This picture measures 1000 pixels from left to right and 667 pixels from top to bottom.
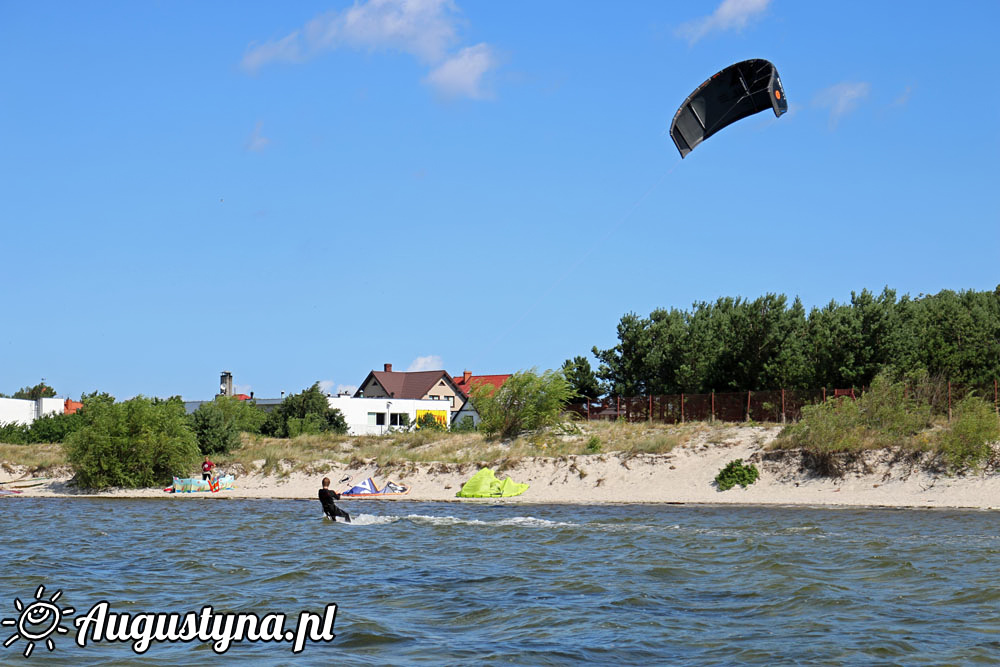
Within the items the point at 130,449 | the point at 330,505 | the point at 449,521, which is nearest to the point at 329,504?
the point at 330,505

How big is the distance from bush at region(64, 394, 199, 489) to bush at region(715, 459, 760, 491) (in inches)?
809

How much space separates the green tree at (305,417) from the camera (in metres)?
56.1

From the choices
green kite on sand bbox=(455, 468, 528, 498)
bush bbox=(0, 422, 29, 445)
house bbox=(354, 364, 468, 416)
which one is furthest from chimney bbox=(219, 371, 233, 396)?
green kite on sand bbox=(455, 468, 528, 498)

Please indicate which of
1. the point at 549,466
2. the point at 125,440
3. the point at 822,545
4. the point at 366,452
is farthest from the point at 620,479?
the point at 125,440

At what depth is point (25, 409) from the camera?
71188 millimetres

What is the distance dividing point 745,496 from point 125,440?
2308 centimetres

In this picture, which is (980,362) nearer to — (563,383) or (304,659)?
(563,383)

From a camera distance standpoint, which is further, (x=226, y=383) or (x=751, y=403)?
(x=226, y=383)

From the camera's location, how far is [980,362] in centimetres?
4422

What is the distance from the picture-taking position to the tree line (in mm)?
43625

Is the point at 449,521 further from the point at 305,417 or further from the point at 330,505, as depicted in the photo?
the point at 305,417

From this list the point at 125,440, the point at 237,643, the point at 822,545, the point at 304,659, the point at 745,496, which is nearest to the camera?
the point at 304,659

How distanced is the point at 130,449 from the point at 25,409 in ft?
128

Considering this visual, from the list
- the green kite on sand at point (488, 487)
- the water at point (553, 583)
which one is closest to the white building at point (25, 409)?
the green kite on sand at point (488, 487)
